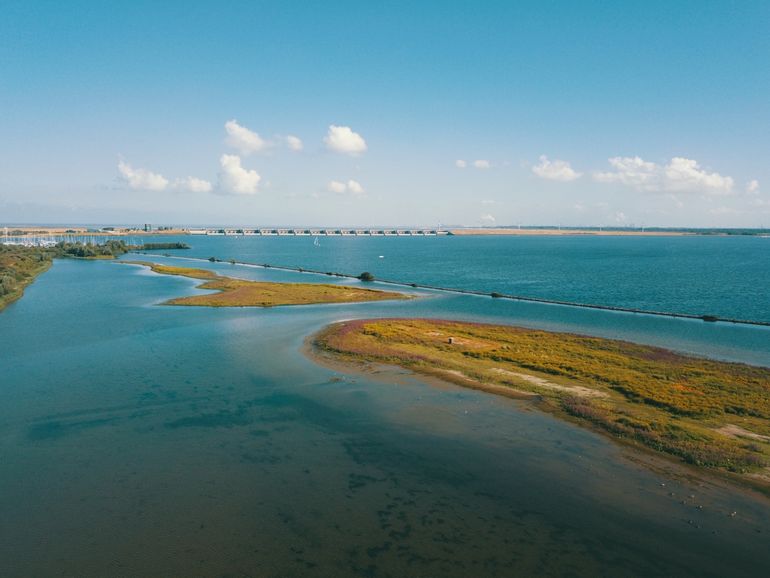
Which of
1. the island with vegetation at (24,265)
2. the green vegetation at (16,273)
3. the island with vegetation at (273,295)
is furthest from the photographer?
the island with vegetation at (24,265)

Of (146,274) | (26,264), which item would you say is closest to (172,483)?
(146,274)

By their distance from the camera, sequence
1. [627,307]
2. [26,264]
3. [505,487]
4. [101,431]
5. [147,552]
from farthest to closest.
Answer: [26,264] → [627,307] → [101,431] → [505,487] → [147,552]

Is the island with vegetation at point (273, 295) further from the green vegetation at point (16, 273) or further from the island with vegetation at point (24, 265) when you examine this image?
the island with vegetation at point (24, 265)

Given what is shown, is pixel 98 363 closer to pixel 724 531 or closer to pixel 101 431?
pixel 101 431

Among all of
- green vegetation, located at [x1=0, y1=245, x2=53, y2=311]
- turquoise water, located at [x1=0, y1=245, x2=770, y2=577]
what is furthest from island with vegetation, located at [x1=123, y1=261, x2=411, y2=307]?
turquoise water, located at [x1=0, y1=245, x2=770, y2=577]

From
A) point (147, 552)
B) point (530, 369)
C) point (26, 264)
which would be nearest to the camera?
Answer: point (147, 552)

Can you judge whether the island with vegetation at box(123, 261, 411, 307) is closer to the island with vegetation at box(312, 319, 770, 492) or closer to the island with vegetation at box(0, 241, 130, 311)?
the island with vegetation at box(312, 319, 770, 492)

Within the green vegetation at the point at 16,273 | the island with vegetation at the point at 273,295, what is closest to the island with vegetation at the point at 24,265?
the green vegetation at the point at 16,273
